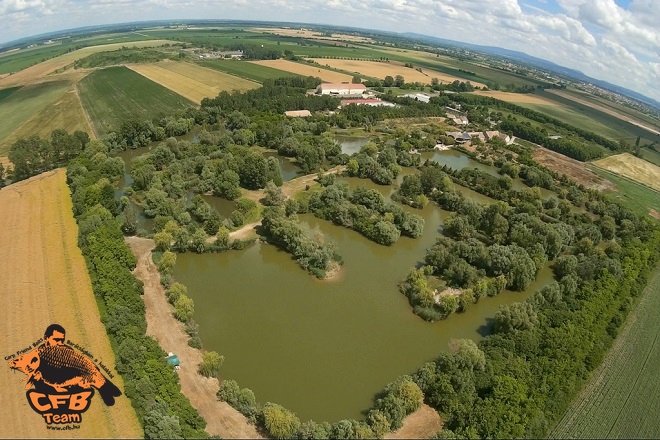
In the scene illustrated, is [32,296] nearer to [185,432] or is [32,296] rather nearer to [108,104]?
[185,432]

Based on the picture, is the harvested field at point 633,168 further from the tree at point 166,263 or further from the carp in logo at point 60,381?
the carp in logo at point 60,381

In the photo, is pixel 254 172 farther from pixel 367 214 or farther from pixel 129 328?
pixel 129 328

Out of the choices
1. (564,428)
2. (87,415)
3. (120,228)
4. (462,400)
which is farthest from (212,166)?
(564,428)

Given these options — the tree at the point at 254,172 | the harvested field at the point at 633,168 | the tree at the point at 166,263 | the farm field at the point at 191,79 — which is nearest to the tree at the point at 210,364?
the tree at the point at 166,263

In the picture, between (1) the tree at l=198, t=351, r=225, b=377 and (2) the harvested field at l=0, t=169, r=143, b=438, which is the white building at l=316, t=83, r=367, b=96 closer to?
(2) the harvested field at l=0, t=169, r=143, b=438

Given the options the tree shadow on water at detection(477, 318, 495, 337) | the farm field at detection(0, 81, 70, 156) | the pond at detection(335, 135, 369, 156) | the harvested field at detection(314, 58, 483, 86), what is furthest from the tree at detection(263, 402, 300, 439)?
the harvested field at detection(314, 58, 483, 86)
